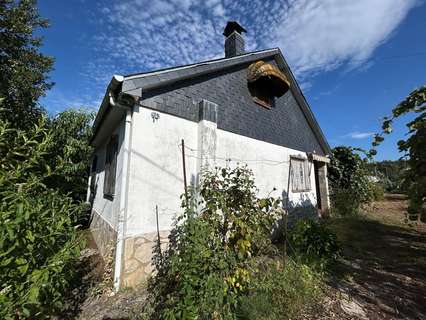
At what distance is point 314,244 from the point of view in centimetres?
503

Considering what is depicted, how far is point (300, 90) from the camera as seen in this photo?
30.2 ft

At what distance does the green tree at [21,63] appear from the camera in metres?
5.79

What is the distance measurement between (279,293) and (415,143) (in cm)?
333

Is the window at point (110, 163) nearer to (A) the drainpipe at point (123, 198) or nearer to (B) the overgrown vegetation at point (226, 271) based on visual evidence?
(A) the drainpipe at point (123, 198)

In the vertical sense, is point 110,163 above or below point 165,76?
below

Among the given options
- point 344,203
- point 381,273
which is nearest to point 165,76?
point 381,273

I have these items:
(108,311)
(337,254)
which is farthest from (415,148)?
(108,311)

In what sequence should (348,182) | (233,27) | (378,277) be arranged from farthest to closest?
(348,182), (233,27), (378,277)

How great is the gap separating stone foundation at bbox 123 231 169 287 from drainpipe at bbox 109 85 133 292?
101 mm

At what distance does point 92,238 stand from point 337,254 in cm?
753

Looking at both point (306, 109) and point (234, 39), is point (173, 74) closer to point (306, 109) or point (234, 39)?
point (234, 39)

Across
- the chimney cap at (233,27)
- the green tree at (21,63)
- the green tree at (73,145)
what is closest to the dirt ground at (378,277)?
the chimney cap at (233,27)

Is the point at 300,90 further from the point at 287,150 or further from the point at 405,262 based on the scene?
the point at 405,262

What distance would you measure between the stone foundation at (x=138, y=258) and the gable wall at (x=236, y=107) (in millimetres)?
2733
